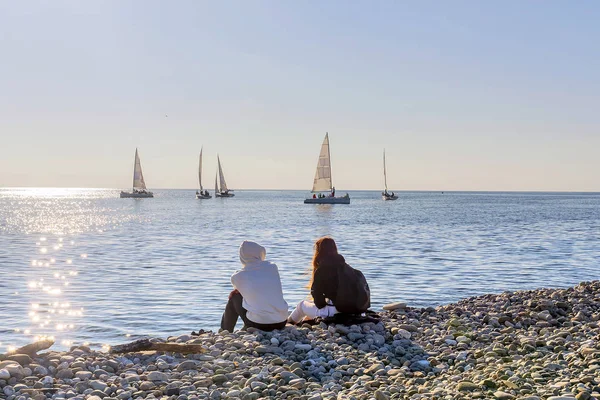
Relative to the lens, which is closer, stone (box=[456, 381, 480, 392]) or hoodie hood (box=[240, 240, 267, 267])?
stone (box=[456, 381, 480, 392])

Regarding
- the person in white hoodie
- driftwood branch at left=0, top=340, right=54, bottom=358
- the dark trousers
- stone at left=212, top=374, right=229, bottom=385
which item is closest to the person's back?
the person in white hoodie

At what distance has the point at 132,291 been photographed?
17.8 metres

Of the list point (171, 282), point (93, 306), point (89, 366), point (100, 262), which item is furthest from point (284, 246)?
point (89, 366)

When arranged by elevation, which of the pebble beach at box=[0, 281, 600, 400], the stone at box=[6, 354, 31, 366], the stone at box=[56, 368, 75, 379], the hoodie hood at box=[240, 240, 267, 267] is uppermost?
the hoodie hood at box=[240, 240, 267, 267]

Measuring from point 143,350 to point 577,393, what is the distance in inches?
199

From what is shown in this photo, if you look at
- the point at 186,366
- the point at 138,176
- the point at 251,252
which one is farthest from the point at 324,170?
the point at 186,366

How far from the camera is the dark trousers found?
9.58m

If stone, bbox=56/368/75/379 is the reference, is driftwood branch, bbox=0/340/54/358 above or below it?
above

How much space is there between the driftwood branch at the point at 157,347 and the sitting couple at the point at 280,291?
1.44 meters

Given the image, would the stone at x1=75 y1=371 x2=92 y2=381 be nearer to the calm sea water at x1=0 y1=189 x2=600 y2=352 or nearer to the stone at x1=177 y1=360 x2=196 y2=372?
the stone at x1=177 y1=360 x2=196 y2=372

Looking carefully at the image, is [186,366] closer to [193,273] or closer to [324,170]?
[193,273]

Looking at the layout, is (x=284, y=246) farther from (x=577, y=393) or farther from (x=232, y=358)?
(x=577, y=393)

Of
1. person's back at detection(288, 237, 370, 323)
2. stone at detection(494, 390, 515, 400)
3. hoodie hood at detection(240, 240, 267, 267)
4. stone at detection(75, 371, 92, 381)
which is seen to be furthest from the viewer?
person's back at detection(288, 237, 370, 323)

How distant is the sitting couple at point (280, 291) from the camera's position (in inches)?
372
